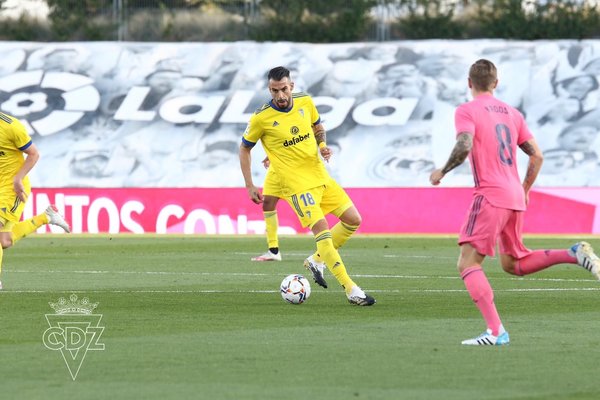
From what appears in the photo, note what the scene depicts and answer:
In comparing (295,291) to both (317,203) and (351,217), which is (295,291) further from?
(351,217)

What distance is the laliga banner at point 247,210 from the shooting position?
29.3 metres

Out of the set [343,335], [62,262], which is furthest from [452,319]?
[62,262]

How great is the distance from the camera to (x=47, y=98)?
39344 mm

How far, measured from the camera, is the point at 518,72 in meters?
38.9

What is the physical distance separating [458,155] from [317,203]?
166 inches

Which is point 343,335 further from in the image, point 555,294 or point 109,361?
point 555,294

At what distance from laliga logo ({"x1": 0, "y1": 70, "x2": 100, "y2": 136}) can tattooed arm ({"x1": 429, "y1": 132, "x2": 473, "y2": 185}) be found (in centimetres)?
3044

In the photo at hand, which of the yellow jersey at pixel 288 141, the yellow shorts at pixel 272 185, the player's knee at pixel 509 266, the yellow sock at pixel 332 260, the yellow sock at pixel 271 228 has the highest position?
the player's knee at pixel 509 266

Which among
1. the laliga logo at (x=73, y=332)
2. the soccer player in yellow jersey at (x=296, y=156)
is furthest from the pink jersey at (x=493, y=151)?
the soccer player in yellow jersey at (x=296, y=156)

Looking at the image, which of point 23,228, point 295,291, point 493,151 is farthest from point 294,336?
point 23,228

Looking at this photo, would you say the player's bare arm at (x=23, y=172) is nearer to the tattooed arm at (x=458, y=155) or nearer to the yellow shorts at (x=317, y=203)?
the yellow shorts at (x=317, y=203)

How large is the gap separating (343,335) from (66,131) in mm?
29518

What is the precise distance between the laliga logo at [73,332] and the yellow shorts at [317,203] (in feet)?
7.25

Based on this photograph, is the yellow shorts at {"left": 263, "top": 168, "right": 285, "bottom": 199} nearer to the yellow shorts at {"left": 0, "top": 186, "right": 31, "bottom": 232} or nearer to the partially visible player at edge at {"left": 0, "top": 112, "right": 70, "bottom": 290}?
the partially visible player at edge at {"left": 0, "top": 112, "right": 70, "bottom": 290}
